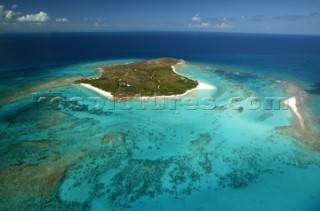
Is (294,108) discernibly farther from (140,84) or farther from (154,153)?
(140,84)

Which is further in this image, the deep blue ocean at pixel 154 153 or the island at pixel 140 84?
the island at pixel 140 84

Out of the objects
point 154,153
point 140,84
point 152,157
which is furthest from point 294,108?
point 140,84

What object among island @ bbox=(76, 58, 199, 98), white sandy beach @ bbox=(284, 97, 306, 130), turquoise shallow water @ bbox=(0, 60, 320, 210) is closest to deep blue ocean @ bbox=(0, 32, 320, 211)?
turquoise shallow water @ bbox=(0, 60, 320, 210)

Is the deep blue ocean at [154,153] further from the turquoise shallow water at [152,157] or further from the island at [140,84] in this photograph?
the island at [140,84]

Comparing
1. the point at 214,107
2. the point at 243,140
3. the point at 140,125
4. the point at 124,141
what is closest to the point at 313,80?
the point at 214,107

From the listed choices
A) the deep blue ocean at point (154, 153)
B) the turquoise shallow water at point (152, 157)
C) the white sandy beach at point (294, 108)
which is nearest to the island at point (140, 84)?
the deep blue ocean at point (154, 153)

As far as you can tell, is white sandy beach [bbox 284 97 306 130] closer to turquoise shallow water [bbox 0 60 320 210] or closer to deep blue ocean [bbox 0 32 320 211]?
deep blue ocean [bbox 0 32 320 211]

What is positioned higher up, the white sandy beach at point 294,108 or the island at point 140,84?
the island at point 140,84

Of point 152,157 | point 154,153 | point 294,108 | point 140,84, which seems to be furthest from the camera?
point 140,84
